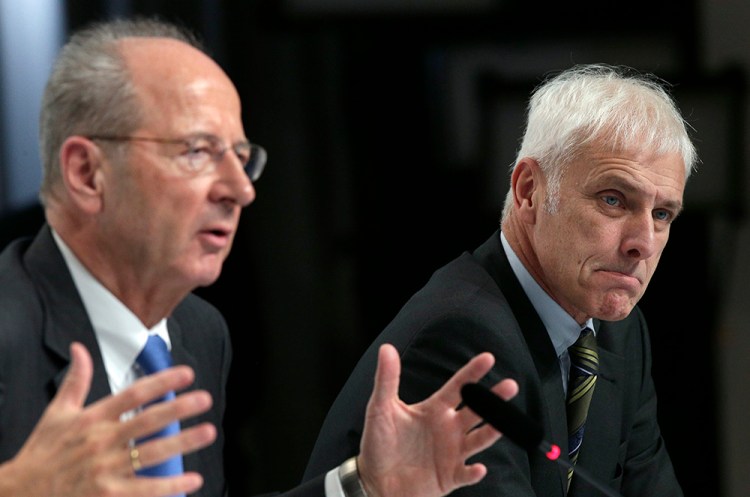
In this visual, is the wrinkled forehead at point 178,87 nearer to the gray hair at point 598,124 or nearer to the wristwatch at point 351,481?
the wristwatch at point 351,481

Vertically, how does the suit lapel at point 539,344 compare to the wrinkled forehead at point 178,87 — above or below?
below

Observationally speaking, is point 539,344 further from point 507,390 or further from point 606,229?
point 507,390

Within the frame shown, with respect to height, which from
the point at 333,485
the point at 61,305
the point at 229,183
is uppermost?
the point at 229,183

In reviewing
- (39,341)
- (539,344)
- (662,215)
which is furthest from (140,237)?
(662,215)

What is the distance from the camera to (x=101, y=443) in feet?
3.84

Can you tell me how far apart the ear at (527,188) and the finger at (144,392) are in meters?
0.94

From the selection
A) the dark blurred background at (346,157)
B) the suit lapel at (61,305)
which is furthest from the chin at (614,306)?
the suit lapel at (61,305)

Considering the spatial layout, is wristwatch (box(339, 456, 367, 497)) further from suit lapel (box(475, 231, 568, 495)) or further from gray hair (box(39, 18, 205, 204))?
gray hair (box(39, 18, 205, 204))

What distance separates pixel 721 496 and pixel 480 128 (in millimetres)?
988

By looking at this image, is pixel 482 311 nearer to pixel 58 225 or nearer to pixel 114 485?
pixel 58 225

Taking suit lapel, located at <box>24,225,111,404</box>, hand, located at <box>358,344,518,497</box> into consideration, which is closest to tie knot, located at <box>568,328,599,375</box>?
hand, located at <box>358,344,518,497</box>

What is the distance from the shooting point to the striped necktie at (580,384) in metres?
1.95

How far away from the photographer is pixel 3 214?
218 cm

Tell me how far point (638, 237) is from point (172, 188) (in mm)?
821
